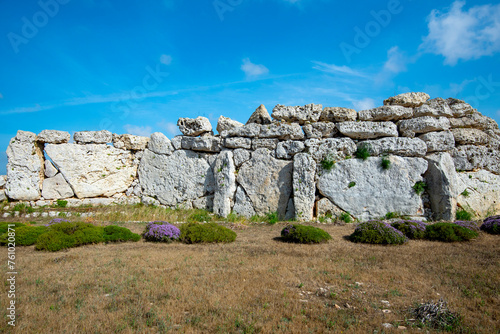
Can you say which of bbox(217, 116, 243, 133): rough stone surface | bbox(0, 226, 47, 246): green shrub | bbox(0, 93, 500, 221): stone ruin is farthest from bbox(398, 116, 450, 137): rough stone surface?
bbox(0, 226, 47, 246): green shrub

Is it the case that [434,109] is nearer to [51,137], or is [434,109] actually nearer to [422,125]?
[422,125]

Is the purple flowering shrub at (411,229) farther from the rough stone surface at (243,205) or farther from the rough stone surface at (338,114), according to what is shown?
the rough stone surface at (243,205)

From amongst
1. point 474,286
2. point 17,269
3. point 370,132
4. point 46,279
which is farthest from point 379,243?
point 17,269

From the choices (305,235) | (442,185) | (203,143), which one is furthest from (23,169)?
(442,185)

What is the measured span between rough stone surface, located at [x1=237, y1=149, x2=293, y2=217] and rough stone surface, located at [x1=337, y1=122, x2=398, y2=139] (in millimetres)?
3101

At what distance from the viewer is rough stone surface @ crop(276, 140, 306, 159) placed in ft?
46.5

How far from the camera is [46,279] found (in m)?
5.79

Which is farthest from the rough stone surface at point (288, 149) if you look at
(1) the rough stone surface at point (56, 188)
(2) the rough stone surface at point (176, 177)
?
(1) the rough stone surface at point (56, 188)

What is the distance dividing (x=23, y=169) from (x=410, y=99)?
2003 centimetres

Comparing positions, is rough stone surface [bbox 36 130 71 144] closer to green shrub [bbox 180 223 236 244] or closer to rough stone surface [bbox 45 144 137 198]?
rough stone surface [bbox 45 144 137 198]

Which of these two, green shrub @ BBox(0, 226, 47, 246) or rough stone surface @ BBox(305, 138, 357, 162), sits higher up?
rough stone surface @ BBox(305, 138, 357, 162)

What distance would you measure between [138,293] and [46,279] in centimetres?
221

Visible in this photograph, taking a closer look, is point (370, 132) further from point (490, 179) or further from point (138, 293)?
point (138, 293)

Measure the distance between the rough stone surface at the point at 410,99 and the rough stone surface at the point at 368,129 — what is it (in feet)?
5.19
